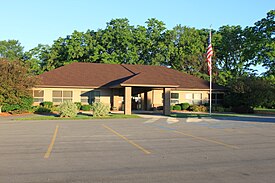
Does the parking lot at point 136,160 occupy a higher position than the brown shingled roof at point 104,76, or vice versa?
the brown shingled roof at point 104,76

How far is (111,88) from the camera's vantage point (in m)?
35.2

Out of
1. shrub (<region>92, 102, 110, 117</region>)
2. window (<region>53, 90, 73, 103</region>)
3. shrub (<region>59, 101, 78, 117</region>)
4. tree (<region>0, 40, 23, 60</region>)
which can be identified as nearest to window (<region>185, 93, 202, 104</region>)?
window (<region>53, 90, 73, 103</region>)

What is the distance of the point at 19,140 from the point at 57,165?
5177 millimetres

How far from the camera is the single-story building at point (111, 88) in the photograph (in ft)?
111

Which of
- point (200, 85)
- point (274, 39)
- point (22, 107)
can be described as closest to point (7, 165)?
point (22, 107)

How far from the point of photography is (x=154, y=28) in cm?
5569

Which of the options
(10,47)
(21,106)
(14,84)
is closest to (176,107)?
(21,106)

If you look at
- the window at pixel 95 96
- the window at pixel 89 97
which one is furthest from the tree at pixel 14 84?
the window at pixel 95 96

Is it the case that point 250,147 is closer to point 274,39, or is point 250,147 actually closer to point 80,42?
point 274,39

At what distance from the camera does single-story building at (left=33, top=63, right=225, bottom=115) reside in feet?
111

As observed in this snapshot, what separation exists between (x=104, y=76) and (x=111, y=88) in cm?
311

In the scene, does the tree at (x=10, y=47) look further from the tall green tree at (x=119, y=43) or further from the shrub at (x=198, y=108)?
the shrub at (x=198, y=108)

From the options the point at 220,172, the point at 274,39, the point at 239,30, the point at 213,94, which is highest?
the point at 239,30

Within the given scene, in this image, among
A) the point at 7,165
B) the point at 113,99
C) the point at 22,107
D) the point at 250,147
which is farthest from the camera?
the point at 113,99
